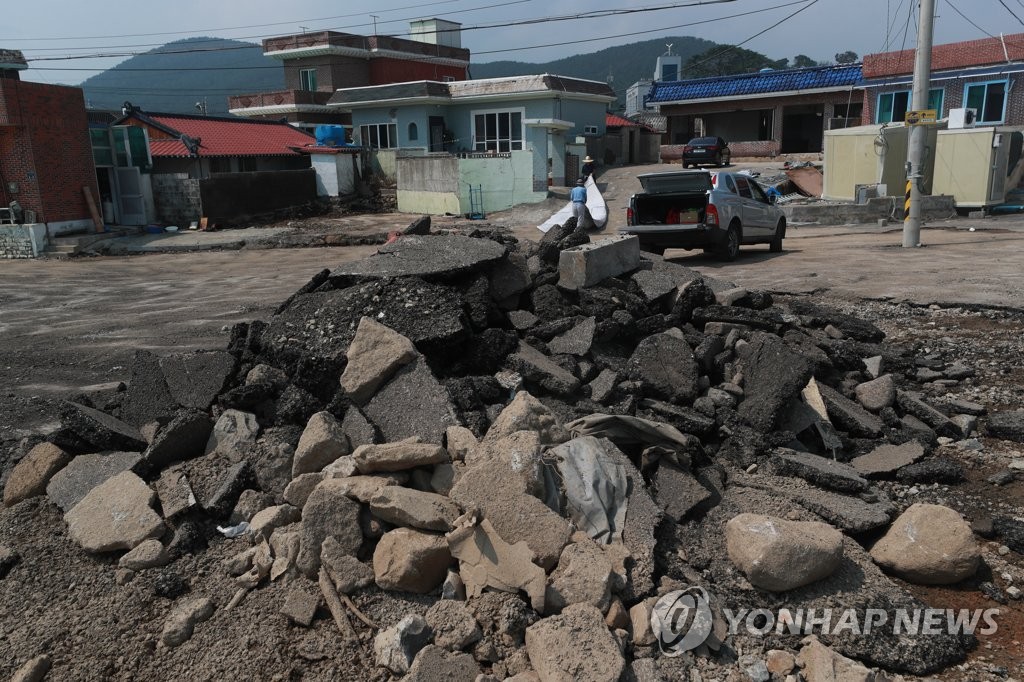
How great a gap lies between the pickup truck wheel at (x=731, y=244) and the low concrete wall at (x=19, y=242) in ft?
64.5

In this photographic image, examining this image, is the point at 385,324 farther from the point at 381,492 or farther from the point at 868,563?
the point at 868,563

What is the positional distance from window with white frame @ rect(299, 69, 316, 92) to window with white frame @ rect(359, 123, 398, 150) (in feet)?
39.7

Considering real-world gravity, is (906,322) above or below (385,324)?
below

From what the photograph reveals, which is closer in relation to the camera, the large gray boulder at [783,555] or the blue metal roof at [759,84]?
the large gray boulder at [783,555]

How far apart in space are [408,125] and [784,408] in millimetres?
34342

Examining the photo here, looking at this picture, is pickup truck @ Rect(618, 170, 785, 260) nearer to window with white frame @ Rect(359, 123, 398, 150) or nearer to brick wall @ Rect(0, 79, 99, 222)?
brick wall @ Rect(0, 79, 99, 222)

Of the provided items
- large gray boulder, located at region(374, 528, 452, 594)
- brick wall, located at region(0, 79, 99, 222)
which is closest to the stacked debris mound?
large gray boulder, located at region(374, 528, 452, 594)

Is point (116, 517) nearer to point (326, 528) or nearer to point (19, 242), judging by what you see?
point (326, 528)

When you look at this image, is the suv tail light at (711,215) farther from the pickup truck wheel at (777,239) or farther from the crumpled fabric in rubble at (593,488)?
the crumpled fabric in rubble at (593,488)

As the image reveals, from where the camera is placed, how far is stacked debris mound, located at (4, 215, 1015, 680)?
414cm

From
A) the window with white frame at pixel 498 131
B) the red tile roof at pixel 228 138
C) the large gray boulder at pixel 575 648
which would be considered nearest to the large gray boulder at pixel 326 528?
the large gray boulder at pixel 575 648

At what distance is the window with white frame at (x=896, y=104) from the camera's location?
107 feet

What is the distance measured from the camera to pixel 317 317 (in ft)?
21.8

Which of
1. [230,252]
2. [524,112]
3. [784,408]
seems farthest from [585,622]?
[524,112]
